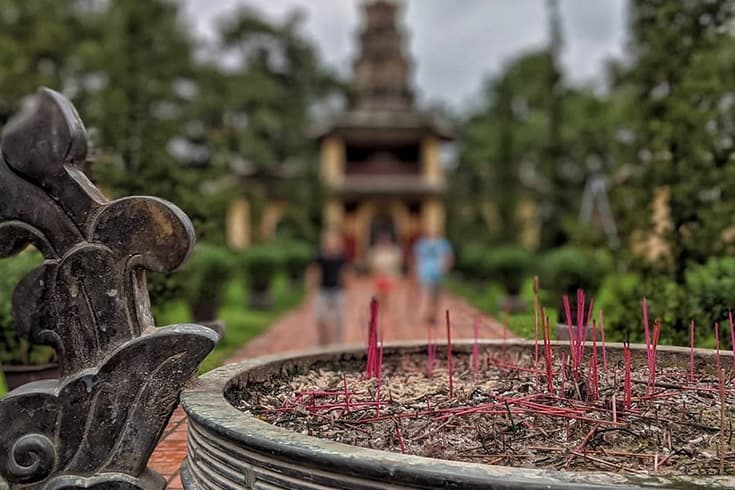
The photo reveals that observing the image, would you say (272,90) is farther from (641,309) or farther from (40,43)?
(641,309)

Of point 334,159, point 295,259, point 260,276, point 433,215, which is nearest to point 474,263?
point 295,259

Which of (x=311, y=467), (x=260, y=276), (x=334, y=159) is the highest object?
(x=334, y=159)

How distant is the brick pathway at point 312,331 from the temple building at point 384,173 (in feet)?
30.1

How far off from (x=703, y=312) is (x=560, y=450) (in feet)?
11.9

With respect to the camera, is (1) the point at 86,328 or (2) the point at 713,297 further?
(2) the point at 713,297

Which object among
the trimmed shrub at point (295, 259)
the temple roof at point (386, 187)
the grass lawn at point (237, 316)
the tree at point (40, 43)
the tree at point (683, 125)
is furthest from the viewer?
the temple roof at point (386, 187)

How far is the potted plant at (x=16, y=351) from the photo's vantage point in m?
5.85

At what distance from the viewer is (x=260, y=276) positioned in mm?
17594

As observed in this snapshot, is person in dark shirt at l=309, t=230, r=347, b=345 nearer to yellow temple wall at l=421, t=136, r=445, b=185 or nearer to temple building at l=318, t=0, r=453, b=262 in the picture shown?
temple building at l=318, t=0, r=453, b=262

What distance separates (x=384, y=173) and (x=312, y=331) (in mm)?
20209

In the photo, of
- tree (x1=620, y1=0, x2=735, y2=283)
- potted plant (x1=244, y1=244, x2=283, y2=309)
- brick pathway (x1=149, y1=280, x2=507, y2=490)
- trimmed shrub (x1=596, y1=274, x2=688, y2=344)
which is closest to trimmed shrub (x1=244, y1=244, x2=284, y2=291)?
potted plant (x1=244, y1=244, x2=283, y2=309)

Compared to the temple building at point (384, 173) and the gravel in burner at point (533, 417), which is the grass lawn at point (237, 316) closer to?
the gravel in burner at point (533, 417)

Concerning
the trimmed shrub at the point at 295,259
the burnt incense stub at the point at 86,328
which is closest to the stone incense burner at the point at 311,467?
the burnt incense stub at the point at 86,328

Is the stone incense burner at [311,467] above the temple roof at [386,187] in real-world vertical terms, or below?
below
